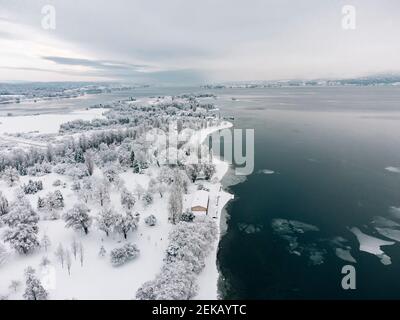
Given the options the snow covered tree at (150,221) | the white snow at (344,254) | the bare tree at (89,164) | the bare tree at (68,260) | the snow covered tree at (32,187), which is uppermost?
the bare tree at (89,164)

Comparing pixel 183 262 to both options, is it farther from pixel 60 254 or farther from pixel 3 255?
pixel 3 255

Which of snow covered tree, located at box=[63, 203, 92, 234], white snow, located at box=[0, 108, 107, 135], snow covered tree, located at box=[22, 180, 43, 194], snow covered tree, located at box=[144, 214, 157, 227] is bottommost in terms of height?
snow covered tree, located at box=[144, 214, 157, 227]

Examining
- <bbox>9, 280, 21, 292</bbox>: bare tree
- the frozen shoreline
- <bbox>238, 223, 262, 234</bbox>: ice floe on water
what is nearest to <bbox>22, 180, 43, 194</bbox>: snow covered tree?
<bbox>9, 280, 21, 292</bbox>: bare tree

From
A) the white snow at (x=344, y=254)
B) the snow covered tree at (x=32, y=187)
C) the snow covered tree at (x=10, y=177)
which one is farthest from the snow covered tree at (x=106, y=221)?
the white snow at (x=344, y=254)

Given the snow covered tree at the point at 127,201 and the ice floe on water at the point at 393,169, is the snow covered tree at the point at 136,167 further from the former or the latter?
the ice floe on water at the point at 393,169

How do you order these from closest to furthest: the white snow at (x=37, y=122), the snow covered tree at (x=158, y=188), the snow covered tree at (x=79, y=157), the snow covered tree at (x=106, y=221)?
the snow covered tree at (x=106, y=221) → the snow covered tree at (x=158, y=188) → the snow covered tree at (x=79, y=157) → the white snow at (x=37, y=122)

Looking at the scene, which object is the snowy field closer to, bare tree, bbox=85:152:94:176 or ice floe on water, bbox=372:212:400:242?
bare tree, bbox=85:152:94:176

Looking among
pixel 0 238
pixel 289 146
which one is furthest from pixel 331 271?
pixel 289 146
